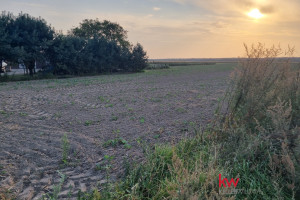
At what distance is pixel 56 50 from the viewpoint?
27219mm

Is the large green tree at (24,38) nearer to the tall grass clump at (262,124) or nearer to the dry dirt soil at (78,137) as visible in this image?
the dry dirt soil at (78,137)

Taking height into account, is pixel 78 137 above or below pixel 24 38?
below

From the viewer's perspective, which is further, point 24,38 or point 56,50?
point 56,50

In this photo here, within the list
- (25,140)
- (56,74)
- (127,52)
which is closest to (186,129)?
(25,140)

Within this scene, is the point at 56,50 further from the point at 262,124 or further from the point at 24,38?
the point at 262,124

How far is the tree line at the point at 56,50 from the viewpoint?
24047 mm

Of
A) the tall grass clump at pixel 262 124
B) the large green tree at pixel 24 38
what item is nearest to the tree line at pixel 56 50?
the large green tree at pixel 24 38

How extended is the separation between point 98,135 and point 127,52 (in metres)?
33.0

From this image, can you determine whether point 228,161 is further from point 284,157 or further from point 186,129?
point 186,129

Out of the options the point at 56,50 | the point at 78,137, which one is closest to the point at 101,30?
the point at 56,50

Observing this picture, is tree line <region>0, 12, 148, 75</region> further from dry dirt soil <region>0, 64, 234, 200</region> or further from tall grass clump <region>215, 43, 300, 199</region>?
tall grass clump <region>215, 43, 300, 199</region>

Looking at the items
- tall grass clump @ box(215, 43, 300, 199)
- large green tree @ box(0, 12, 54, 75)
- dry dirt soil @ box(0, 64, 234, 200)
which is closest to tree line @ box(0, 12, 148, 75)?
large green tree @ box(0, 12, 54, 75)

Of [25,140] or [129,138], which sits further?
[129,138]

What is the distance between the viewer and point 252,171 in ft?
13.0
